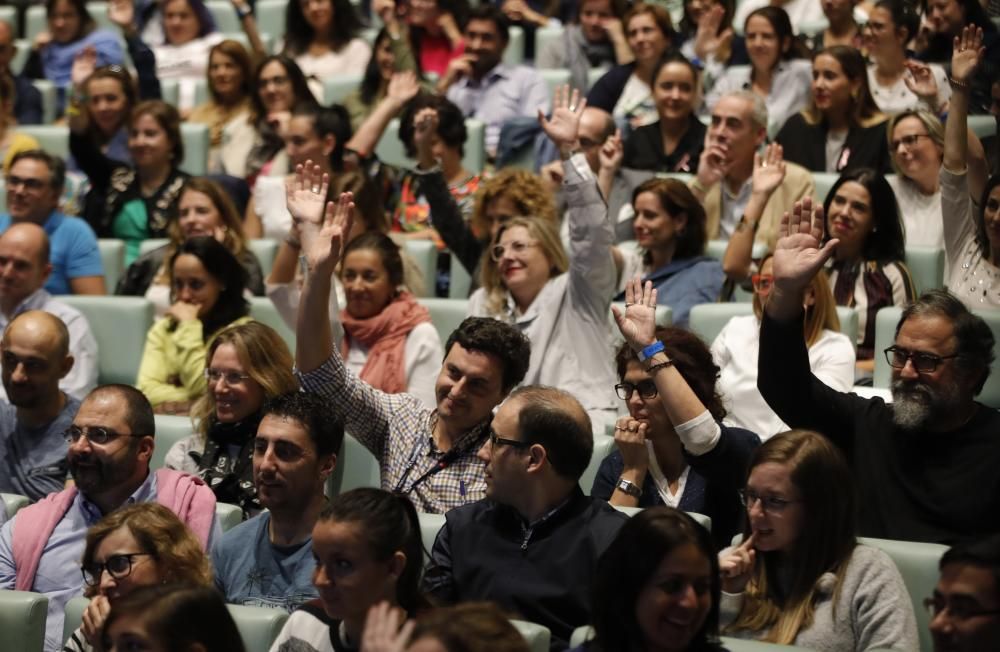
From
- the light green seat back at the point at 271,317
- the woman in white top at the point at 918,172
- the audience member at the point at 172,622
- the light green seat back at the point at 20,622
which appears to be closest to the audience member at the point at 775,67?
the woman in white top at the point at 918,172

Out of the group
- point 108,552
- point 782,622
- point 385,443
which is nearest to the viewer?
point 782,622

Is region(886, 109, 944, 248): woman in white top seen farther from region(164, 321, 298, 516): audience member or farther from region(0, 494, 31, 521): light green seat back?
region(0, 494, 31, 521): light green seat back

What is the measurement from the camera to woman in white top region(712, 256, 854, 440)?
11.4 feet

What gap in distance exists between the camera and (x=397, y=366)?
3871mm

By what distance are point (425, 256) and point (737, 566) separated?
2298 mm

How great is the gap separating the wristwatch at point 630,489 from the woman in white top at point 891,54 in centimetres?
234

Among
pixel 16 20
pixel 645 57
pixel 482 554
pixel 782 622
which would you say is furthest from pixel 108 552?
pixel 16 20

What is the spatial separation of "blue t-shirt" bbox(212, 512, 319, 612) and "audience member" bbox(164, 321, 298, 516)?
41cm

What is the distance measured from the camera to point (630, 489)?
3012 millimetres

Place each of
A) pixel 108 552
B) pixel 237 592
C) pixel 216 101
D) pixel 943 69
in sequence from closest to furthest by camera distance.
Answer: pixel 108 552
pixel 237 592
pixel 943 69
pixel 216 101

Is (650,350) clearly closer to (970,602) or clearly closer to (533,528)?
(533,528)

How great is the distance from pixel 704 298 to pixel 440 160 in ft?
3.82

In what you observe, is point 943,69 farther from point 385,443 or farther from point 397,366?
point 385,443

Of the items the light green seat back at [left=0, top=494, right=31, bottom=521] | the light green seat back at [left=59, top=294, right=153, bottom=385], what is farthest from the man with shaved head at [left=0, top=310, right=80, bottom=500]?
the light green seat back at [left=59, top=294, right=153, bottom=385]
